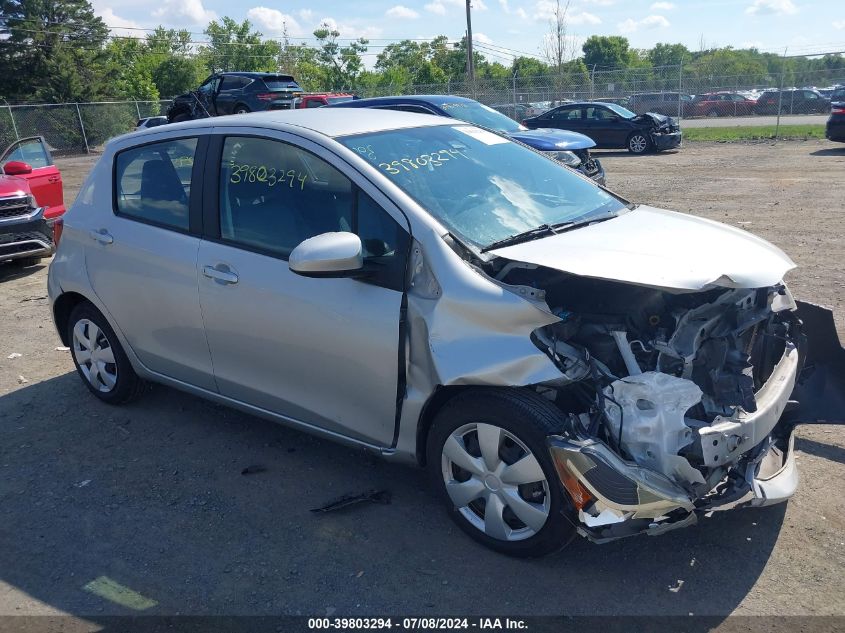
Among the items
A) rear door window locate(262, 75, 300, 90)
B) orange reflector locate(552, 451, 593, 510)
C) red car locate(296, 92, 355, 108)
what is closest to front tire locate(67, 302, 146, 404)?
orange reflector locate(552, 451, 593, 510)

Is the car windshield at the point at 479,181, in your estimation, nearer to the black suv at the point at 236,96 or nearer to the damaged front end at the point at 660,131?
the damaged front end at the point at 660,131

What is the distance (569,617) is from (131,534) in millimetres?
2108

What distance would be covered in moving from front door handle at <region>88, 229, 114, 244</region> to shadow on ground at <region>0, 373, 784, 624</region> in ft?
4.05

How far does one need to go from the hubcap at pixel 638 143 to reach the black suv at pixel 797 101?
30.7ft

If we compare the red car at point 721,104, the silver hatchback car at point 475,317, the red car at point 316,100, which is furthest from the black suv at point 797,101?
the silver hatchback car at point 475,317

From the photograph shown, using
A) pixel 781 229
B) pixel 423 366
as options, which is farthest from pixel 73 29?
pixel 423 366

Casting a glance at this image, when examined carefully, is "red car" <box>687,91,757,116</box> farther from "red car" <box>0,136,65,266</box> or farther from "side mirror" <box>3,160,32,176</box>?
"side mirror" <box>3,160,32,176</box>

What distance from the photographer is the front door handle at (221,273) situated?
392cm

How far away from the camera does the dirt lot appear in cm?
311

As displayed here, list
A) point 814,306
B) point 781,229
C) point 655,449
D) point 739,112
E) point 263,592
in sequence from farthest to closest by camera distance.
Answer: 1. point 739,112
2. point 781,229
3. point 814,306
4. point 263,592
5. point 655,449

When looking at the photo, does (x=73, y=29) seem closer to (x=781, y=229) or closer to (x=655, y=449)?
(x=781, y=229)

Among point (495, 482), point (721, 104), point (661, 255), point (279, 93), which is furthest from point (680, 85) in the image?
point (495, 482)

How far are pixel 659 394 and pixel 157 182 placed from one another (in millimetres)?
3121

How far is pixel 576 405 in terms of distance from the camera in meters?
3.26
